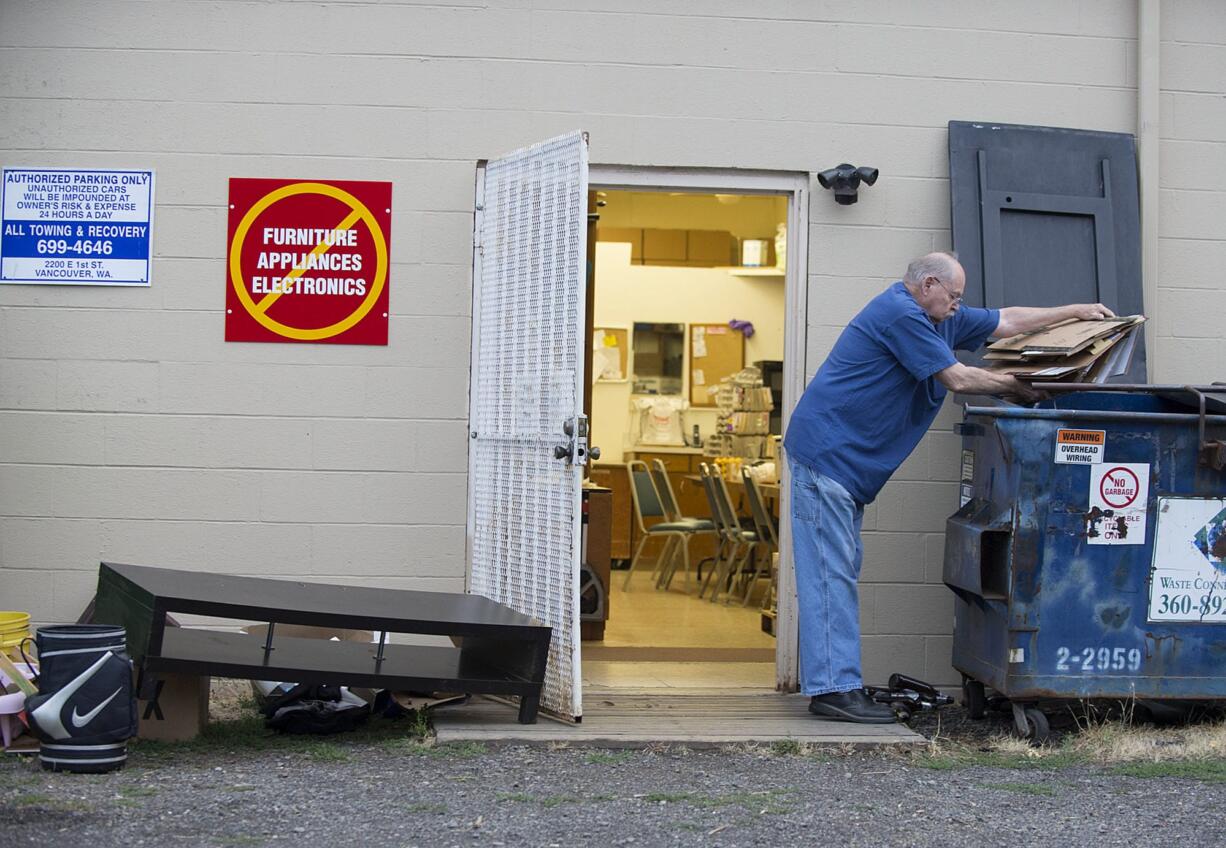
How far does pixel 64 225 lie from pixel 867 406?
3140mm

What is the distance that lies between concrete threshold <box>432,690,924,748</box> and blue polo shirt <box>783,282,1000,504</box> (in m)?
0.84

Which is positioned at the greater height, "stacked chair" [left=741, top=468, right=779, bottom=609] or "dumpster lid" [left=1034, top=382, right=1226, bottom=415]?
"dumpster lid" [left=1034, top=382, right=1226, bottom=415]

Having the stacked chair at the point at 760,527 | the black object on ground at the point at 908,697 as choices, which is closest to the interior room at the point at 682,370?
the stacked chair at the point at 760,527

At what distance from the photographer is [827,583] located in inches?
211

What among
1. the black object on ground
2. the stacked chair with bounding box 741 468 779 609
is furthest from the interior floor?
the black object on ground

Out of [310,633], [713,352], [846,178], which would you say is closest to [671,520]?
[713,352]

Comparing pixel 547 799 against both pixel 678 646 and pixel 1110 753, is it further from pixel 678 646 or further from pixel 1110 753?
pixel 678 646

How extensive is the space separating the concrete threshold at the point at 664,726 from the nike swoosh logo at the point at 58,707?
1.14 m

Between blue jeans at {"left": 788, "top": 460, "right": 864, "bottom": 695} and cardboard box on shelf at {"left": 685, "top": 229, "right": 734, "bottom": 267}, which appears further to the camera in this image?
cardboard box on shelf at {"left": 685, "top": 229, "right": 734, "bottom": 267}

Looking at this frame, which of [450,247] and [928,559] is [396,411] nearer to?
[450,247]

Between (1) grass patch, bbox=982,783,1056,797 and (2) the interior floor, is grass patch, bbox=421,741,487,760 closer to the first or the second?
(2) the interior floor

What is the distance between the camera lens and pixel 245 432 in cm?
592

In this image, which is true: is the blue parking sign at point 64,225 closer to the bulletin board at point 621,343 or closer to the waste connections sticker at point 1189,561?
the waste connections sticker at point 1189,561

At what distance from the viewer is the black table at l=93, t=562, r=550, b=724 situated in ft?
15.3
